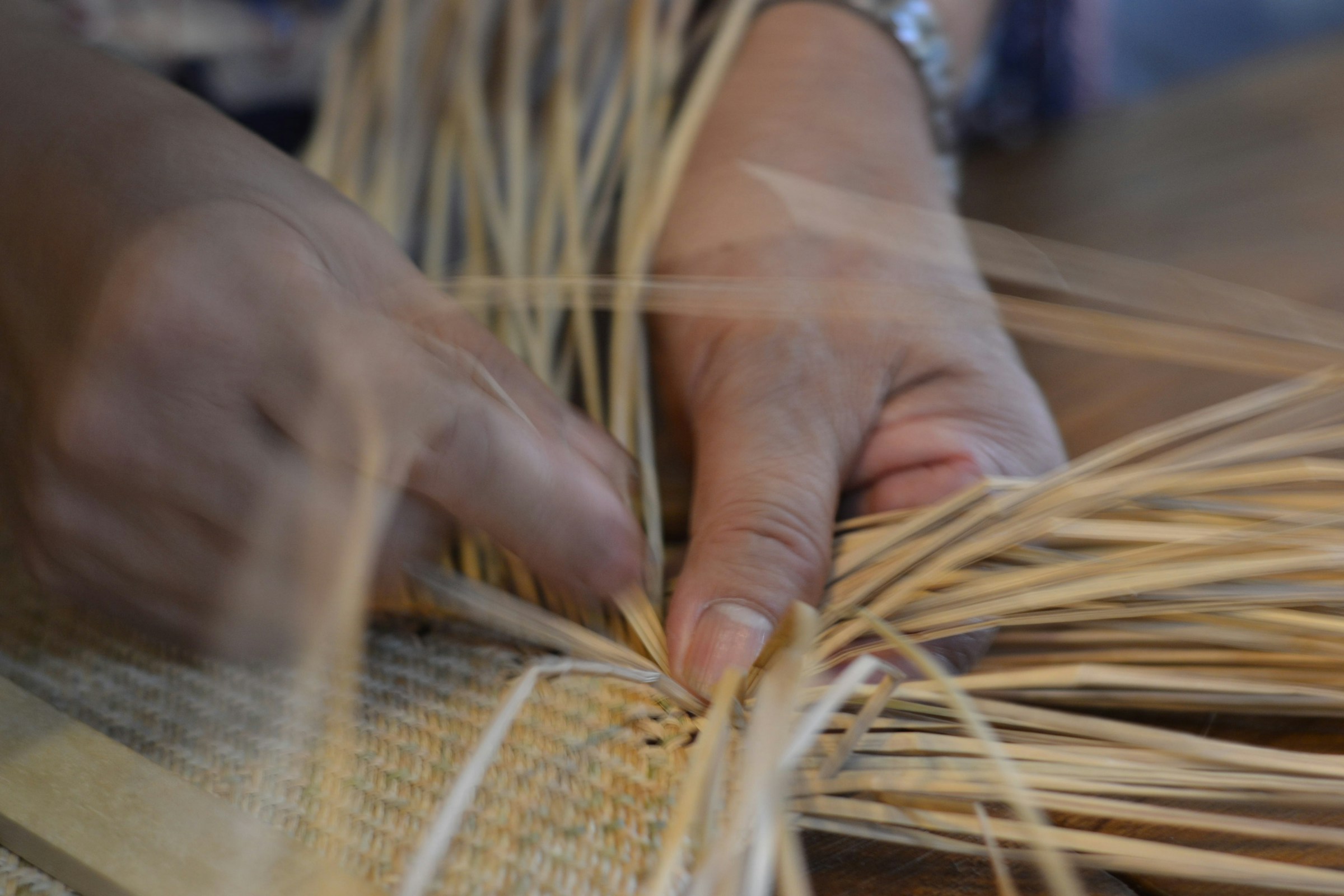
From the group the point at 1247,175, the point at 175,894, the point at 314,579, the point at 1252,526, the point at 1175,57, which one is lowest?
the point at 175,894

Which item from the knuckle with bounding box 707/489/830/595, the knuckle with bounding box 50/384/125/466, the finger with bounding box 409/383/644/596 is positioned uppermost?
the knuckle with bounding box 707/489/830/595

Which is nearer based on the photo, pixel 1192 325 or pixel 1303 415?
pixel 1303 415

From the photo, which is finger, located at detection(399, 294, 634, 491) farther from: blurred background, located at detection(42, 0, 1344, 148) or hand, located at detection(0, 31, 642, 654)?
blurred background, located at detection(42, 0, 1344, 148)

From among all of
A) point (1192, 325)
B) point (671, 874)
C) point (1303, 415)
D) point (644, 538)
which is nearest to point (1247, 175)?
point (1192, 325)

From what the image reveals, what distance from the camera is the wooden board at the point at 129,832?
284 mm

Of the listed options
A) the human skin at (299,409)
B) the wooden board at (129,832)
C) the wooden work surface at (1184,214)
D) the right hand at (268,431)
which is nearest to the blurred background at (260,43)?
the wooden work surface at (1184,214)

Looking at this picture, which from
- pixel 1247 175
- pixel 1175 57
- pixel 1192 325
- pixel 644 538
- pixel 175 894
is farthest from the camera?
pixel 1175 57

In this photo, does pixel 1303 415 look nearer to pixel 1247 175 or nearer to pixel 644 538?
pixel 644 538

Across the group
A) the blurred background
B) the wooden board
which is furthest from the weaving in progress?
the blurred background

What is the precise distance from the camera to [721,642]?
1.20 feet

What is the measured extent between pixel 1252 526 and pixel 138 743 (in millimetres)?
412

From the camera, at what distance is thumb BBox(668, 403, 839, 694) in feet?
1.22

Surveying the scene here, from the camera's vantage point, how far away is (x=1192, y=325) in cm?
58

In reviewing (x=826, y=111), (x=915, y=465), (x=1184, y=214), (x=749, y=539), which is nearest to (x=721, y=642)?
(x=749, y=539)
